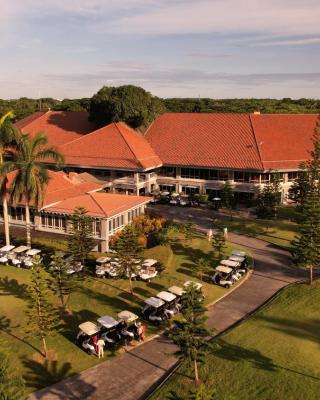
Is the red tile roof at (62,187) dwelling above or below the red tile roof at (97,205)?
above

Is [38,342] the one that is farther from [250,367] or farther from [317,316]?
[317,316]

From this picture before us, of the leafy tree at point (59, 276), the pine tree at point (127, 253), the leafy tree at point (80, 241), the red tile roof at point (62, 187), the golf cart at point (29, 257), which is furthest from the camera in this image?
the red tile roof at point (62, 187)

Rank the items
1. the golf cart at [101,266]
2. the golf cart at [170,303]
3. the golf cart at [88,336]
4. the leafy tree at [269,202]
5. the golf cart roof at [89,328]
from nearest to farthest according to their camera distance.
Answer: the golf cart at [88,336]
the golf cart roof at [89,328]
the golf cart at [170,303]
the golf cart at [101,266]
the leafy tree at [269,202]

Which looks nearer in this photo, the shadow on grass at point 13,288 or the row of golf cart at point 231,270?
the shadow on grass at point 13,288

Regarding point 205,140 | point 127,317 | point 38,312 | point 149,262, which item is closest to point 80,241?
point 149,262

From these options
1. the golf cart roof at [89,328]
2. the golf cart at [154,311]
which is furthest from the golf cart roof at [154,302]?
the golf cart roof at [89,328]

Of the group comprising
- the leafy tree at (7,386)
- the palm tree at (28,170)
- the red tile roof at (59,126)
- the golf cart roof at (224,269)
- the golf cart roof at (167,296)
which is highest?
the red tile roof at (59,126)

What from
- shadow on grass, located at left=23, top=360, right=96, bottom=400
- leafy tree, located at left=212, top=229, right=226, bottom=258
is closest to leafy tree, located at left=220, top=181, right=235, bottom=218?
leafy tree, located at left=212, top=229, right=226, bottom=258

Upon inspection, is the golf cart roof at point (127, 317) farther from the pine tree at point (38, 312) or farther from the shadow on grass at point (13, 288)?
the shadow on grass at point (13, 288)

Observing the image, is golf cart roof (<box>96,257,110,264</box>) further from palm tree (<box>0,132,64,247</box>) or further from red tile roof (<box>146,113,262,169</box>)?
red tile roof (<box>146,113,262,169</box>)
